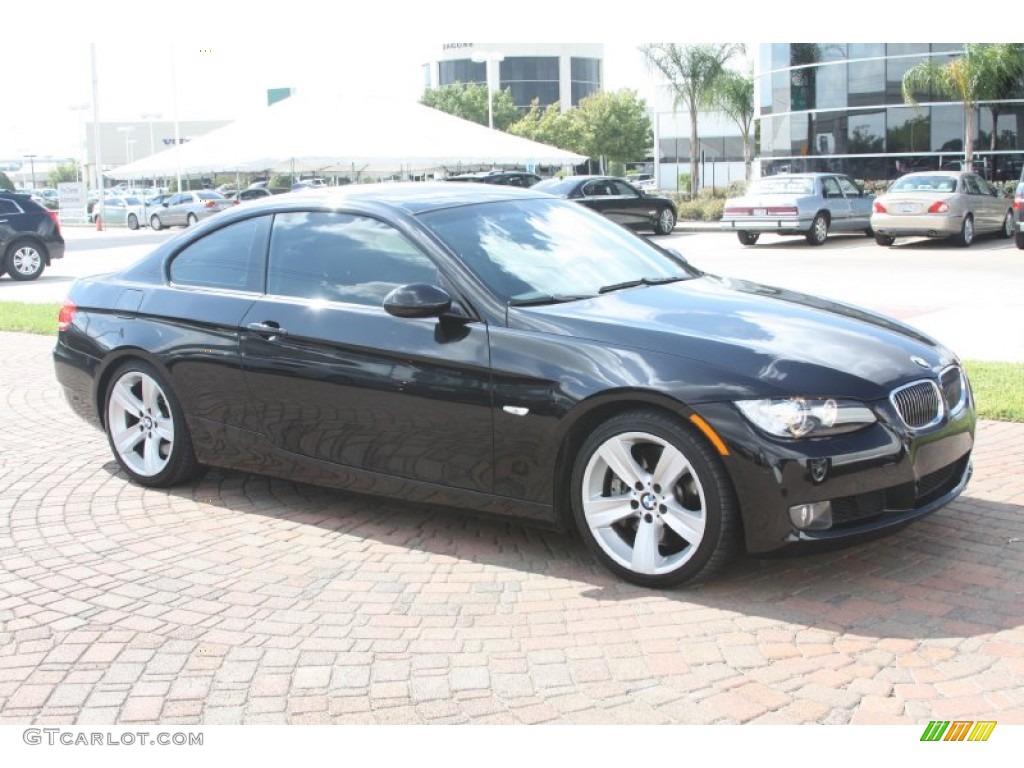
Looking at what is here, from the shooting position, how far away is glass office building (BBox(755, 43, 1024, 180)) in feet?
105

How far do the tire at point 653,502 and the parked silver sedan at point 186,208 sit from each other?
134 feet

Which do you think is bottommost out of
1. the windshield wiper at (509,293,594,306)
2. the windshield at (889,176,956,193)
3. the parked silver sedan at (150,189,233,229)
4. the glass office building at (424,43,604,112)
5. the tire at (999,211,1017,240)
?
the windshield wiper at (509,293,594,306)

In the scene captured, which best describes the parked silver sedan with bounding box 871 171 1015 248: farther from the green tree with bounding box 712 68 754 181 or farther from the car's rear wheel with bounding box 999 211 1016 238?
the green tree with bounding box 712 68 754 181

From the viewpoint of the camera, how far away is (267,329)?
5430 mm

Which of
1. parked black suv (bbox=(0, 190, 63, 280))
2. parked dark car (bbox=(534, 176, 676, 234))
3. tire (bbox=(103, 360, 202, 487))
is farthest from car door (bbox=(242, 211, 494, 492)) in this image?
parked dark car (bbox=(534, 176, 676, 234))

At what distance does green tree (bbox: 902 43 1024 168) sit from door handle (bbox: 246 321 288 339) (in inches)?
1172

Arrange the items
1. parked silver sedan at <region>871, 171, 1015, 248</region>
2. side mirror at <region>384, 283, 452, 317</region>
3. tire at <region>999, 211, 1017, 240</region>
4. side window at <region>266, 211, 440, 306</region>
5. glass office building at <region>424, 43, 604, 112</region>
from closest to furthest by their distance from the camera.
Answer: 1. side mirror at <region>384, 283, 452, 317</region>
2. side window at <region>266, 211, 440, 306</region>
3. parked silver sedan at <region>871, 171, 1015, 248</region>
4. tire at <region>999, 211, 1017, 240</region>
5. glass office building at <region>424, 43, 604, 112</region>

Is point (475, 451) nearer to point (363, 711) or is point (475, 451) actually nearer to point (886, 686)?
point (363, 711)

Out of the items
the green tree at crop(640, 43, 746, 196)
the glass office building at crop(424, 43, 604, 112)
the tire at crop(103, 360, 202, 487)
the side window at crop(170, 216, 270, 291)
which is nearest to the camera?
the side window at crop(170, 216, 270, 291)

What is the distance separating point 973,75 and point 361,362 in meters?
30.0

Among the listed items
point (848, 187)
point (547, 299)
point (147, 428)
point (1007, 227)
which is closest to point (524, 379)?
point (547, 299)

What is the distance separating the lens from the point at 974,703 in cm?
346

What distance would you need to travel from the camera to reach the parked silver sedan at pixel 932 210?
22.6 metres
